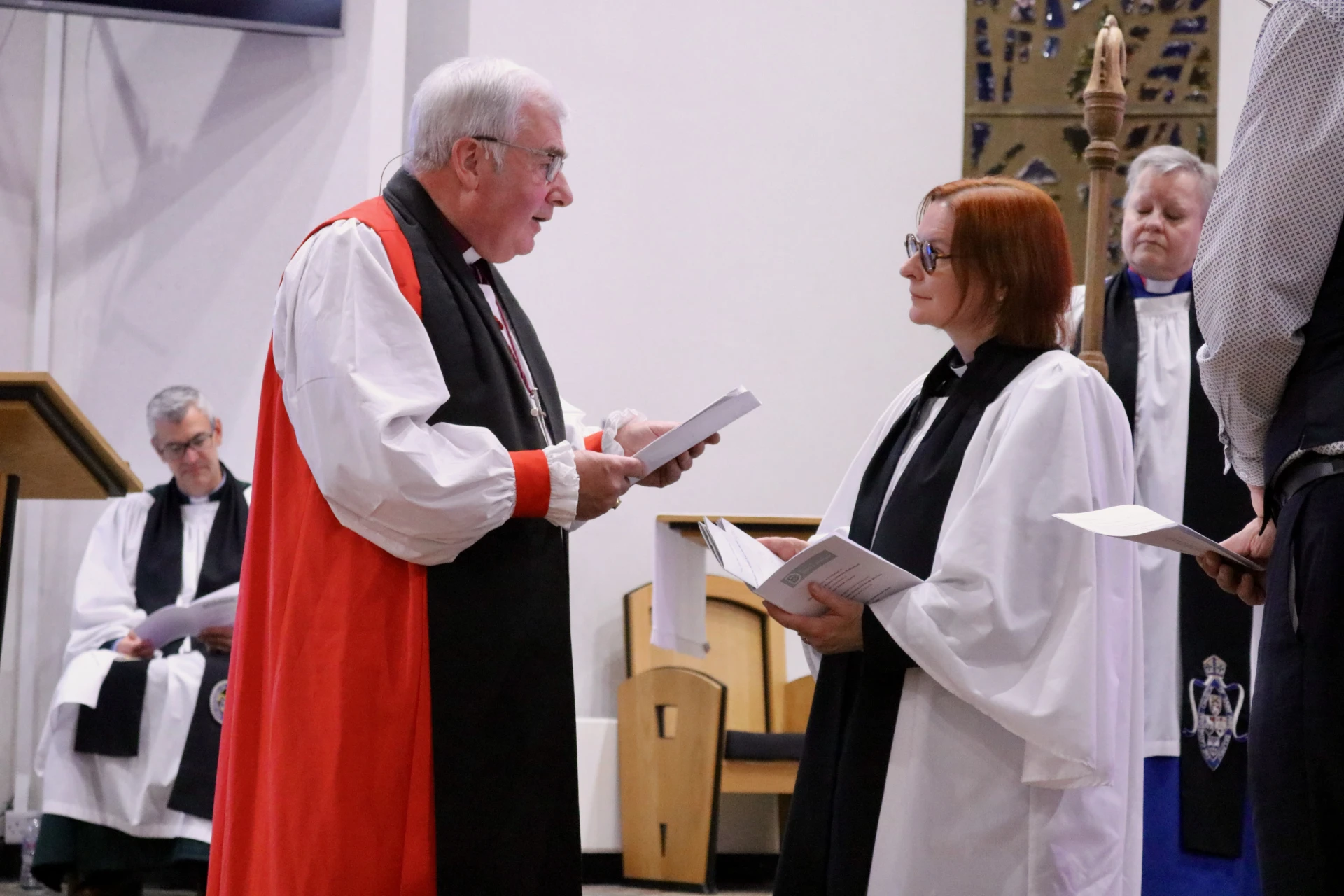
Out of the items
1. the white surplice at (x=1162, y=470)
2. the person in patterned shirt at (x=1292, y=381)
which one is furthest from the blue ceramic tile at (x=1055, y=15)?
the person in patterned shirt at (x=1292, y=381)

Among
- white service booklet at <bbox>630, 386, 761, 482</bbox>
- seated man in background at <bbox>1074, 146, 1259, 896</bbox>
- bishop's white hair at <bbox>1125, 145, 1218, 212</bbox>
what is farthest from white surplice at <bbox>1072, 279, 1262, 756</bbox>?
white service booklet at <bbox>630, 386, 761, 482</bbox>

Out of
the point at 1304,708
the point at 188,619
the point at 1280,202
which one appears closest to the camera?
the point at 1304,708

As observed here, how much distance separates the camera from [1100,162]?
358cm

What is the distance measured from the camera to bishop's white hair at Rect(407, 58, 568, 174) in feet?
8.54

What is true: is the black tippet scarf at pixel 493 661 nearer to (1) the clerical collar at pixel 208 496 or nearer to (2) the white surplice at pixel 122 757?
(2) the white surplice at pixel 122 757

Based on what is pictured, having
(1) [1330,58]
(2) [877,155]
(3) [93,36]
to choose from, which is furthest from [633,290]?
(1) [1330,58]

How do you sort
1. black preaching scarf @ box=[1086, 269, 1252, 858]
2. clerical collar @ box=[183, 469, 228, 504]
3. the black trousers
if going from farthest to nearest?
clerical collar @ box=[183, 469, 228, 504], black preaching scarf @ box=[1086, 269, 1252, 858], the black trousers

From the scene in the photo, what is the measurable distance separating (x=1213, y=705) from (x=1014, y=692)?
1.96m

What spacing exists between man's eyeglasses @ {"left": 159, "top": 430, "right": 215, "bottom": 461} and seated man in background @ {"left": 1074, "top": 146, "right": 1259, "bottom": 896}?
336cm

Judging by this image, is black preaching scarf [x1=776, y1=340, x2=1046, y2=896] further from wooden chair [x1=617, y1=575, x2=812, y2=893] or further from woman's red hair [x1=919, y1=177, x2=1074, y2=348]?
wooden chair [x1=617, y1=575, x2=812, y2=893]

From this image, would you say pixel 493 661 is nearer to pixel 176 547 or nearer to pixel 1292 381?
pixel 1292 381

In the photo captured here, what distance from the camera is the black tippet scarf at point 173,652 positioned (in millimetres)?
4957

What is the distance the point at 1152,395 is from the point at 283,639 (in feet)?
8.87

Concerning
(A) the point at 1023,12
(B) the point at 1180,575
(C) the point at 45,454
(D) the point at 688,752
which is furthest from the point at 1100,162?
(A) the point at 1023,12
